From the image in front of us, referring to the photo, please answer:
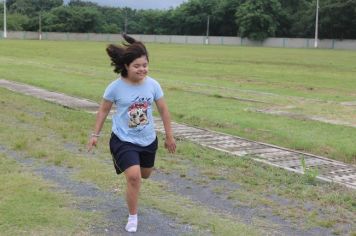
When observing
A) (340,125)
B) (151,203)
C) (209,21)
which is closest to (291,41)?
(209,21)

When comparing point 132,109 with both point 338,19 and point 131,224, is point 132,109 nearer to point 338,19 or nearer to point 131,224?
point 131,224

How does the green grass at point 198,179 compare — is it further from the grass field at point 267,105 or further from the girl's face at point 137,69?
the grass field at point 267,105

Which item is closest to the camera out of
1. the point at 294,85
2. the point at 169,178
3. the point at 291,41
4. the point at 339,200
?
the point at 339,200

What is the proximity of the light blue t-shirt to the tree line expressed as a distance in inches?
3410

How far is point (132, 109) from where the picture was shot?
195 inches

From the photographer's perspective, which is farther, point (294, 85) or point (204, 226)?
point (294, 85)

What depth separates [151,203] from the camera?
5734mm

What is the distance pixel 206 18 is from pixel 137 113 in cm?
10976

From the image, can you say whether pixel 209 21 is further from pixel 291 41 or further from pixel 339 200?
pixel 339 200

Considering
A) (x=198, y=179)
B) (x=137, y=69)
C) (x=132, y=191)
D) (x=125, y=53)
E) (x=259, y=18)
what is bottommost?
(x=198, y=179)

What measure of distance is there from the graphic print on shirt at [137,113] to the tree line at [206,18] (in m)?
86.6

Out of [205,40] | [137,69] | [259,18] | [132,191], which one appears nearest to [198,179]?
[132,191]

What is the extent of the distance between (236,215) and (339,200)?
49.2 inches

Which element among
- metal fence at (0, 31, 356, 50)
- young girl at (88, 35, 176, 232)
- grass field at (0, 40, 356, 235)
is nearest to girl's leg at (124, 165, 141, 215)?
young girl at (88, 35, 176, 232)
